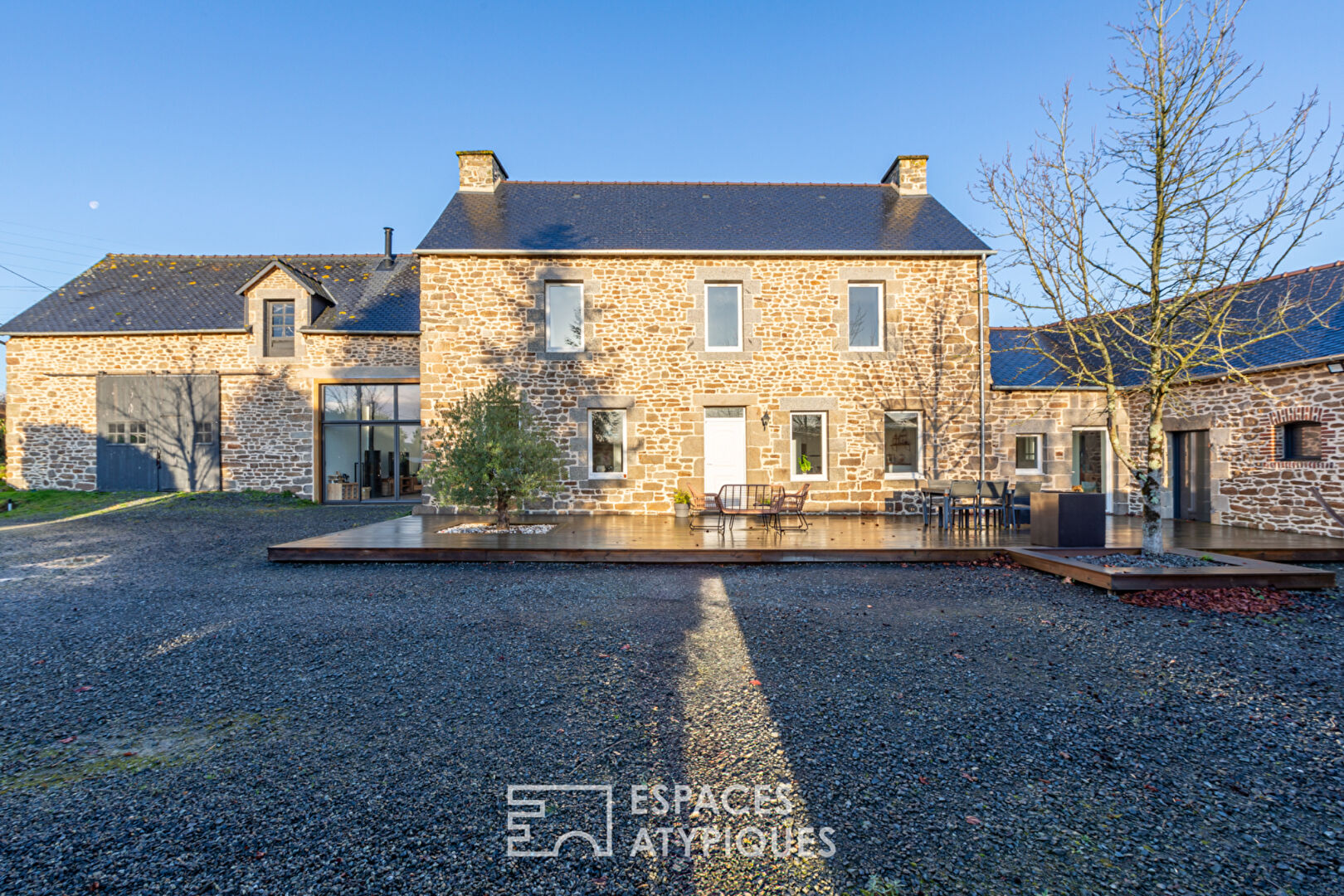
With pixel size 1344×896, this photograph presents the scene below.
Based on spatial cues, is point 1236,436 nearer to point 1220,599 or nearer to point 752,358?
point 1220,599

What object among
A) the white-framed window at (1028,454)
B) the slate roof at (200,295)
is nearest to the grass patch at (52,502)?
the slate roof at (200,295)

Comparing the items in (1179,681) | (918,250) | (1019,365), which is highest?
(918,250)

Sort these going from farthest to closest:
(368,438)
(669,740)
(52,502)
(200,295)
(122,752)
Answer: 1. (200,295)
2. (368,438)
3. (52,502)
4. (669,740)
5. (122,752)

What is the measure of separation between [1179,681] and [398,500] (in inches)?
613

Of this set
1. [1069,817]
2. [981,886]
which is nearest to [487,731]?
[981,886]

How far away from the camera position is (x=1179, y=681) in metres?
3.79

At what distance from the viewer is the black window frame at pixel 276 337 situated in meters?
15.0

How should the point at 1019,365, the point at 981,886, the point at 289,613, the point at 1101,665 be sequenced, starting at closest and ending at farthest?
the point at 981,886
the point at 1101,665
the point at 289,613
the point at 1019,365

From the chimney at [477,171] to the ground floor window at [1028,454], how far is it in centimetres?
1334

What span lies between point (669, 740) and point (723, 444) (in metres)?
9.53

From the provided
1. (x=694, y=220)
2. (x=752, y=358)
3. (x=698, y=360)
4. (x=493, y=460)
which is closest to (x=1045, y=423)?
(x=752, y=358)

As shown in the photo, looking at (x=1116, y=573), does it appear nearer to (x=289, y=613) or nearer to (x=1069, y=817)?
(x=1069, y=817)

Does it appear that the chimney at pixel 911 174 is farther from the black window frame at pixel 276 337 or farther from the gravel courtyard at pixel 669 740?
the black window frame at pixel 276 337

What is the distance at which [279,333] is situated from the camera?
1507 centimetres
